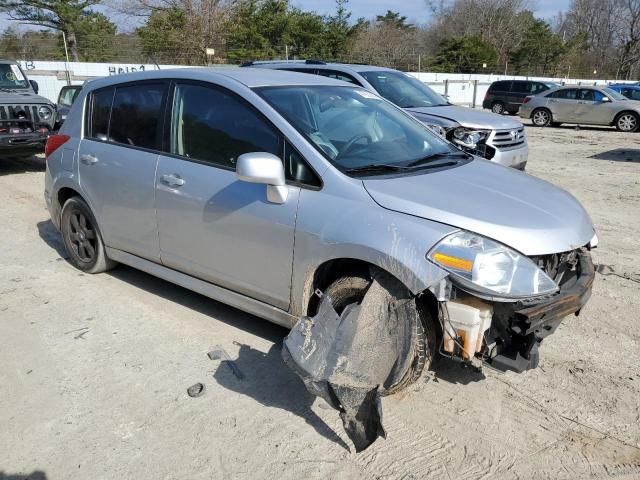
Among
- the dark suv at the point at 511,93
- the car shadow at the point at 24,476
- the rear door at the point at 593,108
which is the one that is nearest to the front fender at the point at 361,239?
the car shadow at the point at 24,476

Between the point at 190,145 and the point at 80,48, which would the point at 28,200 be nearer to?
the point at 190,145

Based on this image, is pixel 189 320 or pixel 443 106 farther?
pixel 443 106

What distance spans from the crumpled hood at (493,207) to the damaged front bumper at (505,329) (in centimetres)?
28

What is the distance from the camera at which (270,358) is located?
3707 millimetres

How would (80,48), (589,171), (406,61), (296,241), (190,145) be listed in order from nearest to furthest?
1. (296,241)
2. (190,145)
3. (589,171)
4. (80,48)
5. (406,61)

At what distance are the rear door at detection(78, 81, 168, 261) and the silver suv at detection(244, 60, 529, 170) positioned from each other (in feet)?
11.9

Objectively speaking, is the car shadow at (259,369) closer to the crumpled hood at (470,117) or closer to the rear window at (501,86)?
the crumpled hood at (470,117)

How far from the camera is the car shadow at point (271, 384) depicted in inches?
123

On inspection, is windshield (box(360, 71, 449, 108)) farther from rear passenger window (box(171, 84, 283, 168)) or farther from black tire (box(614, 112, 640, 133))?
black tire (box(614, 112, 640, 133))

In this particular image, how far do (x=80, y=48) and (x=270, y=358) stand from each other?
31.7m

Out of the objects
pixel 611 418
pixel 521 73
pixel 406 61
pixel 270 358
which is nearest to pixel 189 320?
pixel 270 358

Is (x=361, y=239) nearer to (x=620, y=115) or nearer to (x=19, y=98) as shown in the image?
(x=19, y=98)

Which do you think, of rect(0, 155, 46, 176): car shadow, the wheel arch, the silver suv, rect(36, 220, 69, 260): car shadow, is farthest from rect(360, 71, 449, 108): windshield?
the wheel arch

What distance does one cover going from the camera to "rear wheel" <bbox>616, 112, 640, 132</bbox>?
61.0ft
